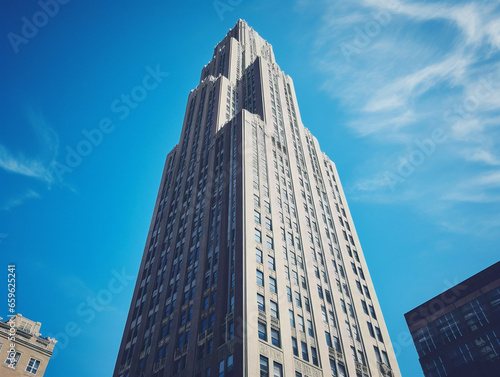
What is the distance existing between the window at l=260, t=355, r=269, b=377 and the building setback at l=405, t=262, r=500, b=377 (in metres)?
58.7

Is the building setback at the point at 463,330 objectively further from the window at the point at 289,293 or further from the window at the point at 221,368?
the window at the point at 221,368

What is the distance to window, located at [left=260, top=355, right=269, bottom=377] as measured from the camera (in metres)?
36.5

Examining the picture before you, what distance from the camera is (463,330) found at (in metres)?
82.2

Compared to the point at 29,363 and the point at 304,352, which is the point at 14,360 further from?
the point at 304,352

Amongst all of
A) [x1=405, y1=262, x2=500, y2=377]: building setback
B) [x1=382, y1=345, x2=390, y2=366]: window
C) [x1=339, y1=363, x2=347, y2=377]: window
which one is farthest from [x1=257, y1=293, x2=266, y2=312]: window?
[x1=405, y1=262, x2=500, y2=377]: building setback

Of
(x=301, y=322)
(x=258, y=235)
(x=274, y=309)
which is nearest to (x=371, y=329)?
(x=301, y=322)

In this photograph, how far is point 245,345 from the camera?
37.0m

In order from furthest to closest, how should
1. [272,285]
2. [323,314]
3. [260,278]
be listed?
[323,314]
[272,285]
[260,278]

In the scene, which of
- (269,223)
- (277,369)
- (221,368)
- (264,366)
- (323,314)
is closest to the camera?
(264,366)

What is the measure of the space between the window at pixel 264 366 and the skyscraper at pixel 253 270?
130 mm

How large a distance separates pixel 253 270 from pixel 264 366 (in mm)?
11029

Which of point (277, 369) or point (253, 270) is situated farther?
point (253, 270)

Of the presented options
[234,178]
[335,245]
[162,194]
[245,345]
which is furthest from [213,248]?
[162,194]

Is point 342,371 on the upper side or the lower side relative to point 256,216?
lower
